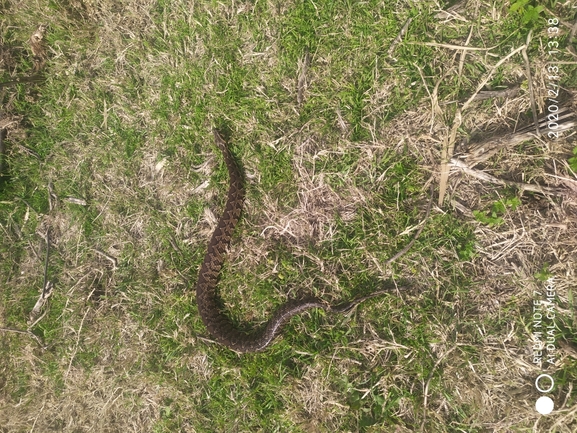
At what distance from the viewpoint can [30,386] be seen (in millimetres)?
5023

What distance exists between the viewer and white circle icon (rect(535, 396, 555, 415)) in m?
3.54

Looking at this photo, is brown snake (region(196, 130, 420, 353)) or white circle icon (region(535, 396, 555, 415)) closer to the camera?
white circle icon (region(535, 396, 555, 415))

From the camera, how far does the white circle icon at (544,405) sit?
11.6 ft

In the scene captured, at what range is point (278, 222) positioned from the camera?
13.8ft

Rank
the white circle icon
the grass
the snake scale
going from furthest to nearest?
the snake scale → the grass → the white circle icon

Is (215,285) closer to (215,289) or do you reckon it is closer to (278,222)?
(215,289)

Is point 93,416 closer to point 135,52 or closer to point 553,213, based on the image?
point 135,52

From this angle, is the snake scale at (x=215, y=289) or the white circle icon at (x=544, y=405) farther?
the snake scale at (x=215, y=289)

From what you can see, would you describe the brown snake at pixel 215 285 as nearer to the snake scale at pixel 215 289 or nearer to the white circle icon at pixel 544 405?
the snake scale at pixel 215 289

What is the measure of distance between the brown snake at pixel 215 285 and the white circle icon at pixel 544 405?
2448mm

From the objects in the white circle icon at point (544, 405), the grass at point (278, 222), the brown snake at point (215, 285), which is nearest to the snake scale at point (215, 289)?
the brown snake at point (215, 285)

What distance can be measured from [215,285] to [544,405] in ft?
11.7

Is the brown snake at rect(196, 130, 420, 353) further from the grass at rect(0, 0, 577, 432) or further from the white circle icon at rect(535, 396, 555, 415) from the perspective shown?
the white circle icon at rect(535, 396, 555, 415)

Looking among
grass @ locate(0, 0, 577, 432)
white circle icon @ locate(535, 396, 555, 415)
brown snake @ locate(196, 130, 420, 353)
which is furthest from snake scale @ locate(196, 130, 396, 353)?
white circle icon @ locate(535, 396, 555, 415)
